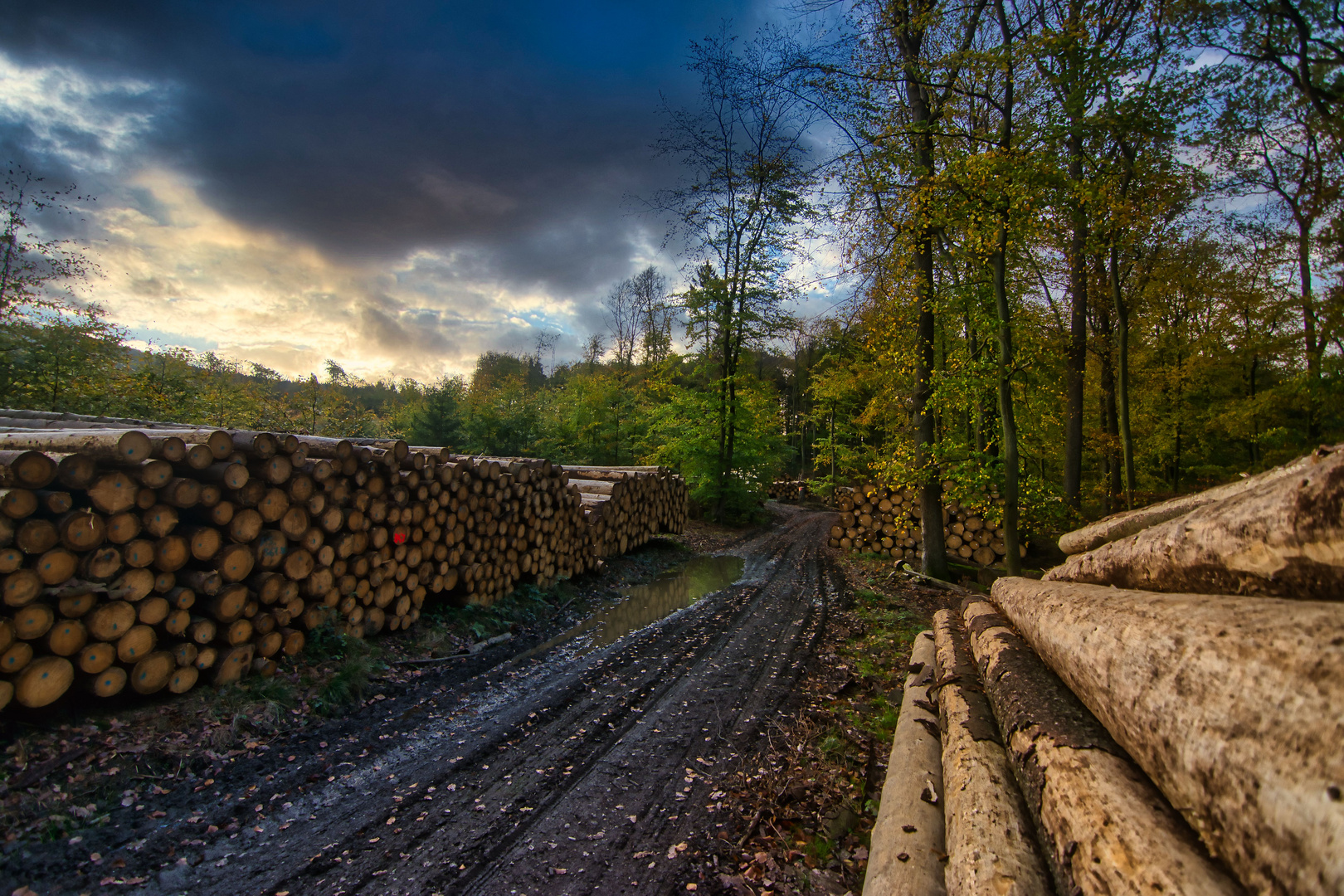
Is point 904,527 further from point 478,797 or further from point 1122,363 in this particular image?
point 478,797

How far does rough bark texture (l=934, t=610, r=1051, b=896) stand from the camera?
180cm

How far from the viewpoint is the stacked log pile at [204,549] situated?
335 cm

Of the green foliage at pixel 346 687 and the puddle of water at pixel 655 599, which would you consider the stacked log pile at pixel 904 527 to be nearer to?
the puddle of water at pixel 655 599

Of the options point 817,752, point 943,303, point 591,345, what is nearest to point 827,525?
point 943,303

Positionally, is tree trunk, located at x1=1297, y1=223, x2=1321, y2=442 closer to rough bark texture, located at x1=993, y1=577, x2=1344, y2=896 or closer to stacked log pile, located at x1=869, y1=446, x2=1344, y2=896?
stacked log pile, located at x1=869, y1=446, x2=1344, y2=896

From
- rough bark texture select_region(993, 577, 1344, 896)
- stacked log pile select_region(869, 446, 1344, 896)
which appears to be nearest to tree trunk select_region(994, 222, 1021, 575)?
stacked log pile select_region(869, 446, 1344, 896)

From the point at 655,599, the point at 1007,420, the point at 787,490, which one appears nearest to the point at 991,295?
the point at 1007,420

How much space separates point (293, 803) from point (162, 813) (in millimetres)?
654

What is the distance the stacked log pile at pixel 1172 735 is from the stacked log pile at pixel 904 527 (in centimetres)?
684

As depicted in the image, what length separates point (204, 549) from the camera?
13.5 ft

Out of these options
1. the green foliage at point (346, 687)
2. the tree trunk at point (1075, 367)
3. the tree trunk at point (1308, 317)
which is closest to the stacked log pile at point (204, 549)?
the green foliage at point (346, 687)

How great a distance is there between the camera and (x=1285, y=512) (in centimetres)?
167

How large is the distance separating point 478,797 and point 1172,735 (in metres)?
3.48

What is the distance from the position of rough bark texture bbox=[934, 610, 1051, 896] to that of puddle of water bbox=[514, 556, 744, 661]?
13.2 ft
